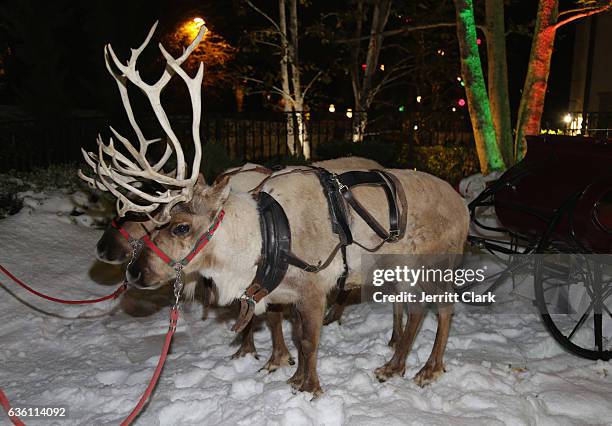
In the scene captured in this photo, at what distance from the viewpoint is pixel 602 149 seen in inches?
177

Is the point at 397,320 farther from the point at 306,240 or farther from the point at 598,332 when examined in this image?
the point at 598,332

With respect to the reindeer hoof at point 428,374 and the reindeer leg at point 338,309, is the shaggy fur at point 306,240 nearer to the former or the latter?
the reindeer hoof at point 428,374

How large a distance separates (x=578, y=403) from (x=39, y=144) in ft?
34.0

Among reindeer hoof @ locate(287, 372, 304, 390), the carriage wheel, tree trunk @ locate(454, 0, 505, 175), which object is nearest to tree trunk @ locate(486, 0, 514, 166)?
tree trunk @ locate(454, 0, 505, 175)

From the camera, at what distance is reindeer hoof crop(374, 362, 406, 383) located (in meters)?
4.35

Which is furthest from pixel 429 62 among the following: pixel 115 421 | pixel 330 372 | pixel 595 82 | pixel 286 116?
pixel 115 421

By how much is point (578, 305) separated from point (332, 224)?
10.6ft

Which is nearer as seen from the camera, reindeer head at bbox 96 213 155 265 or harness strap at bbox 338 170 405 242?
reindeer head at bbox 96 213 155 265

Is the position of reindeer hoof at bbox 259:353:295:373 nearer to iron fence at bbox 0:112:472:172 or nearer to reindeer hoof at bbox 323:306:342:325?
reindeer hoof at bbox 323:306:342:325

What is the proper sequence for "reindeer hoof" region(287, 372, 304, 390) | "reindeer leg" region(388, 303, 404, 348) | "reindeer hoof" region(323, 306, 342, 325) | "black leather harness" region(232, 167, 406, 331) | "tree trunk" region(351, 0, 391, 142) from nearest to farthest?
"black leather harness" region(232, 167, 406, 331)
"reindeer hoof" region(287, 372, 304, 390)
"reindeer leg" region(388, 303, 404, 348)
"reindeer hoof" region(323, 306, 342, 325)
"tree trunk" region(351, 0, 391, 142)

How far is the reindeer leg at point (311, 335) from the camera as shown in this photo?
12.6ft

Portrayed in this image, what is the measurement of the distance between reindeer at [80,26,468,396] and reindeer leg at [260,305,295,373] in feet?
1.26

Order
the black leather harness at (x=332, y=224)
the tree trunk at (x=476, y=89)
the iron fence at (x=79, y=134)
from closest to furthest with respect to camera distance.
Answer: the black leather harness at (x=332, y=224)
the tree trunk at (x=476, y=89)
the iron fence at (x=79, y=134)

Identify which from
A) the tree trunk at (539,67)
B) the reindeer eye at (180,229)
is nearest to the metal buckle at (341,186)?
the reindeer eye at (180,229)
